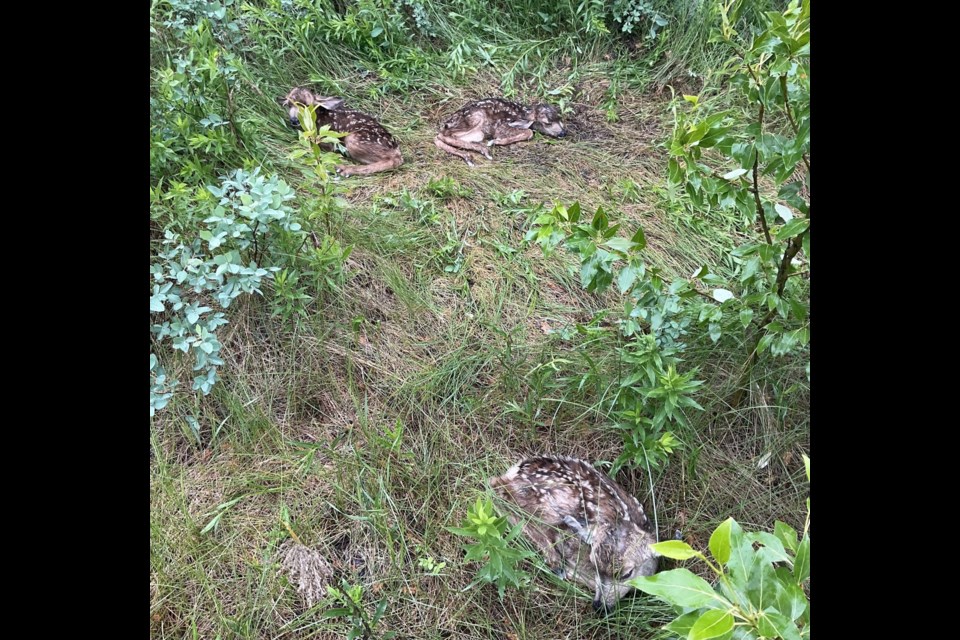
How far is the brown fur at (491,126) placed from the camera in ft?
14.2

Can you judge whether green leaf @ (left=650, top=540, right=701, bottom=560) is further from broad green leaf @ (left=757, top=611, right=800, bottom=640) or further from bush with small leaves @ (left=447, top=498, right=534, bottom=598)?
bush with small leaves @ (left=447, top=498, right=534, bottom=598)

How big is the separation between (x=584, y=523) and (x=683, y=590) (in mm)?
1190

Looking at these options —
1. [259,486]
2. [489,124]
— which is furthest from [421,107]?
[259,486]

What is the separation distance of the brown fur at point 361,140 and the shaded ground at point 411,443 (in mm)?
513

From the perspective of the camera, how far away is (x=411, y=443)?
2449 millimetres

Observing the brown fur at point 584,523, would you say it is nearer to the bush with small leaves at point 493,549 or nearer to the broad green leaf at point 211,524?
the bush with small leaves at point 493,549

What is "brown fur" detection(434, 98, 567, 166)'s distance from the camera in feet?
14.2

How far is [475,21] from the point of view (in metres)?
5.27

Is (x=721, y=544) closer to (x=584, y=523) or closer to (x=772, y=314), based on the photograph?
(x=584, y=523)

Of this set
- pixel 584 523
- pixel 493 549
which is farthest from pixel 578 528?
pixel 493 549

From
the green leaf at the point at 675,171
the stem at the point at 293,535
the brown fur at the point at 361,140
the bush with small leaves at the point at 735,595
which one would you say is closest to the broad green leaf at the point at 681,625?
the bush with small leaves at the point at 735,595

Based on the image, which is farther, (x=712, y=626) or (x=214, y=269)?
(x=214, y=269)

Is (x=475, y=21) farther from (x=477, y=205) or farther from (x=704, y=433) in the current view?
(x=704, y=433)

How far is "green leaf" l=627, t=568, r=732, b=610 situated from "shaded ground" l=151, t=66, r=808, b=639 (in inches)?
41.0
